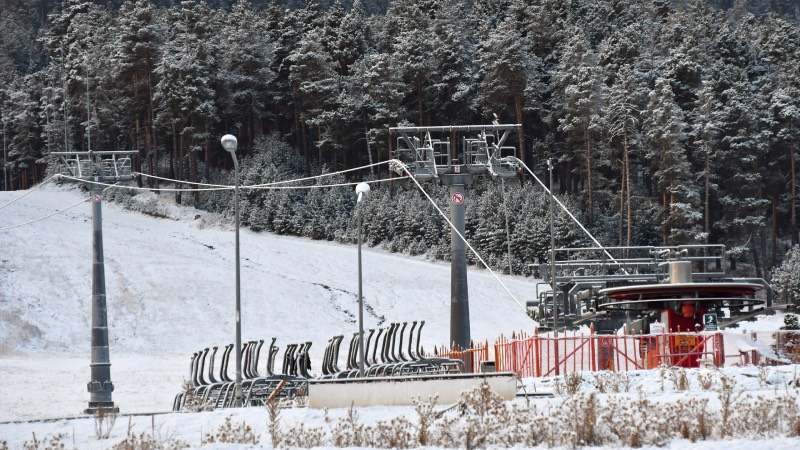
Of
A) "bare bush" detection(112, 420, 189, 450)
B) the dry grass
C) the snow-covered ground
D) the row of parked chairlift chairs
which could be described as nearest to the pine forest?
the snow-covered ground

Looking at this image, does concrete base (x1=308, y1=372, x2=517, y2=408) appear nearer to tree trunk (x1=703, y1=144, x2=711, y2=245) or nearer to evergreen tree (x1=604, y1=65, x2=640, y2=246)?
tree trunk (x1=703, y1=144, x2=711, y2=245)

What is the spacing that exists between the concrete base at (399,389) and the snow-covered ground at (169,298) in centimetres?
1705

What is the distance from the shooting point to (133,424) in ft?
56.4

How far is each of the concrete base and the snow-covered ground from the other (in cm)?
1705

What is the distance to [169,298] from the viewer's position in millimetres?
58250

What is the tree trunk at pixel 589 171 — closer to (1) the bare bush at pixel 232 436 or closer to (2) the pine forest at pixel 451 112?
(2) the pine forest at pixel 451 112

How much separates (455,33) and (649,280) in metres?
52.2

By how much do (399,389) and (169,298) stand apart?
135 ft

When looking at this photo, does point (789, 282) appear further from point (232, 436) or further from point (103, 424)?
point (232, 436)

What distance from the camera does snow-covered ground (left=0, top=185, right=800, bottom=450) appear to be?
144 feet

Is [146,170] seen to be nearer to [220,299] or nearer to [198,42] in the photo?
[198,42]

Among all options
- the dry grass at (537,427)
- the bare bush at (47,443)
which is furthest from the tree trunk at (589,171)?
the bare bush at (47,443)

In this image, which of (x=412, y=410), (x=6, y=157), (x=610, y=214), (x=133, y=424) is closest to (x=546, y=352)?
(x=412, y=410)

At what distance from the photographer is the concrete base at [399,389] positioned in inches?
725
